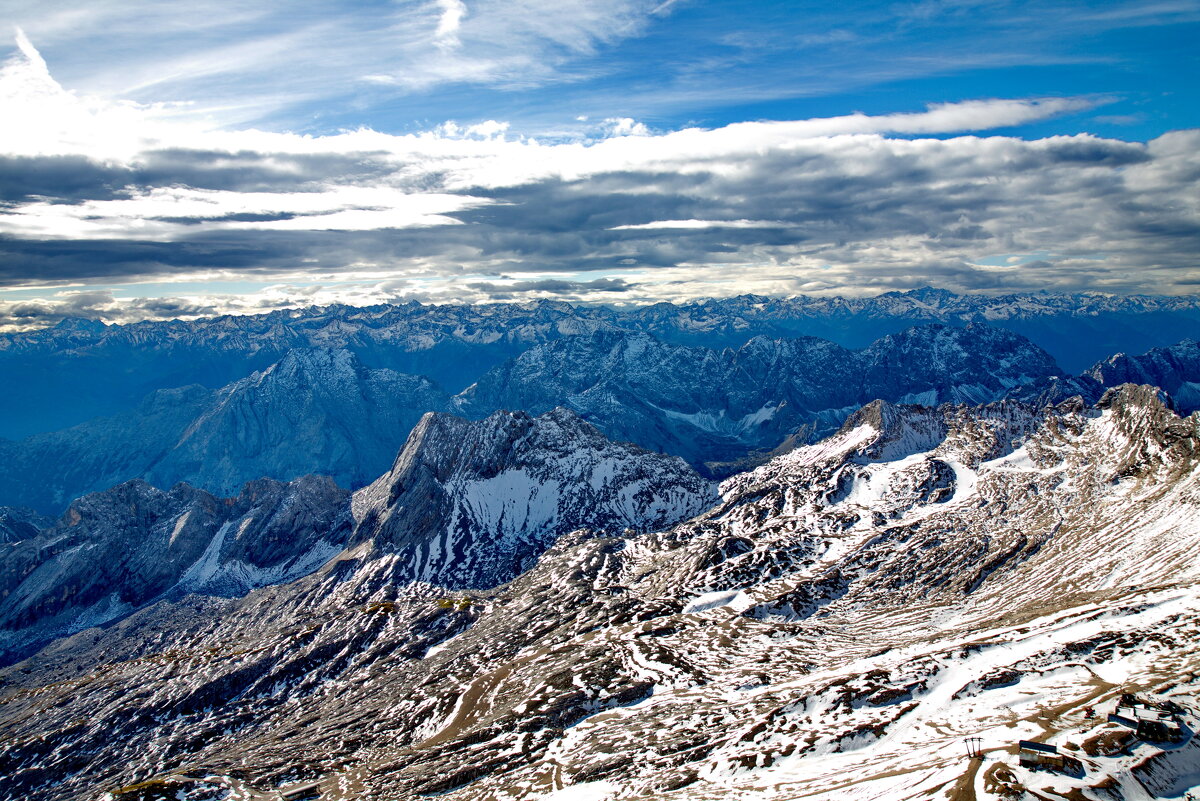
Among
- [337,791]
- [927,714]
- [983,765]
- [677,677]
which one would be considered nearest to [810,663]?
[677,677]

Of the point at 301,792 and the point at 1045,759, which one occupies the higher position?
the point at 1045,759

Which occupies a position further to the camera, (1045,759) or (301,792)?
(301,792)

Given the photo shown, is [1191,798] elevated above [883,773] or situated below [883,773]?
above

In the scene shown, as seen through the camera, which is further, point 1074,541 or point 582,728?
point 1074,541

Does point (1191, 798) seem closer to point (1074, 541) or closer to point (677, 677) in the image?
point (677, 677)

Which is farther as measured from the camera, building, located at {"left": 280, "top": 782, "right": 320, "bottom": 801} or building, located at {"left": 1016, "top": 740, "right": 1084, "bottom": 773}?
building, located at {"left": 280, "top": 782, "right": 320, "bottom": 801}

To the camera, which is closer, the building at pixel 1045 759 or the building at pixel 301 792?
the building at pixel 1045 759

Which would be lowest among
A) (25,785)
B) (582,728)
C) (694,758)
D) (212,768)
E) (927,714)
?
(25,785)

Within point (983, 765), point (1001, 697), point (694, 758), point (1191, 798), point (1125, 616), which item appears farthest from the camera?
point (1125, 616)

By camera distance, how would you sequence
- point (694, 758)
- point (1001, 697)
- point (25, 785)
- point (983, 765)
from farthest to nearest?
point (25, 785) < point (694, 758) < point (1001, 697) < point (983, 765)

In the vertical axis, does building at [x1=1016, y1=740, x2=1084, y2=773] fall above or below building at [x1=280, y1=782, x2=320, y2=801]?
above

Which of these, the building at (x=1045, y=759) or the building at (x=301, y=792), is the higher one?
the building at (x=1045, y=759)
